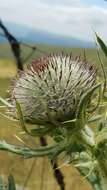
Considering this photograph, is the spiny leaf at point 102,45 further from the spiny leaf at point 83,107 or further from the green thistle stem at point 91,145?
the green thistle stem at point 91,145

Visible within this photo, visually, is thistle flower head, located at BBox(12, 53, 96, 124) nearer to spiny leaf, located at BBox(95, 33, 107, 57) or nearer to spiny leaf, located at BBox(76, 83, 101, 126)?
spiny leaf, located at BBox(76, 83, 101, 126)

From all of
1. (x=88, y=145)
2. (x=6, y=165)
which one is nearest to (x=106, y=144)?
(x=88, y=145)

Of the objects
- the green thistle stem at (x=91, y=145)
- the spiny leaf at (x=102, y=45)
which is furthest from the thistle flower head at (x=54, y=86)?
the spiny leaf at (x=102, y=45)

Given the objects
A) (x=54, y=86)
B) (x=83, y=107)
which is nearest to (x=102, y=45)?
(x=83, y=107)

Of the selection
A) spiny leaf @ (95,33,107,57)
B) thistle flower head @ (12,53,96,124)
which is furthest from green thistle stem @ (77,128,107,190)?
spiny leaf @ (95,33,107,57)

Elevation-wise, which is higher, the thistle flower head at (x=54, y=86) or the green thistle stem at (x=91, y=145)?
the thistle flower head at (x=54, y=86)

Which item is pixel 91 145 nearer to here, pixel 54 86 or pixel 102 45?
pixel 54 86

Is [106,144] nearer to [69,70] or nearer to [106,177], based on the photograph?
[106,177]

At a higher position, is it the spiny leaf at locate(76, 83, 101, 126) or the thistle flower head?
the thistle flower head
